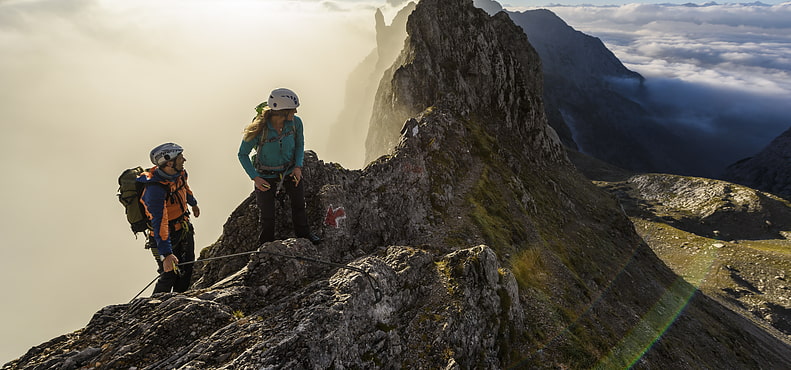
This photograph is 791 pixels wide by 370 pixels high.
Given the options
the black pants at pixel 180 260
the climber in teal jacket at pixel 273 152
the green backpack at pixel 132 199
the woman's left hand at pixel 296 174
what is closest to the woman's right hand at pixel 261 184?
the climber in teal jacket at pixel 273 152

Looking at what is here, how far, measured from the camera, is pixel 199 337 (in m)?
8.62

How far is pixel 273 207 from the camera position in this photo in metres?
12.8

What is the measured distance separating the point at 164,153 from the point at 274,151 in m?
3.30

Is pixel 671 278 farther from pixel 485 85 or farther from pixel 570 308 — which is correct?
pixel 570 308

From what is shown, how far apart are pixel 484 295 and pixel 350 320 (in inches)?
259

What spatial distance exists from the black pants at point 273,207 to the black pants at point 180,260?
8.82ft

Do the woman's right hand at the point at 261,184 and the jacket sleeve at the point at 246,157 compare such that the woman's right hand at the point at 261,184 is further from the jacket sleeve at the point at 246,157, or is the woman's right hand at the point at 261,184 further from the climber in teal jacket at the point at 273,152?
the jacket sleeve at the point at 246,157

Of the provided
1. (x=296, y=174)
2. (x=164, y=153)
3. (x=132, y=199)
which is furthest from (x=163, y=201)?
(x=296, y=174)

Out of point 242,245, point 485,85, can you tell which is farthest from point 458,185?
point 485,85

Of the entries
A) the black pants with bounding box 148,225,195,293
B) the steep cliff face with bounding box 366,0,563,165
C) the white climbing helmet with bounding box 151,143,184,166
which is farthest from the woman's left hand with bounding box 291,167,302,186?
the steep cliff face with bounding box 366,0,563,165

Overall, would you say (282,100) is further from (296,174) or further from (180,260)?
(180,260)

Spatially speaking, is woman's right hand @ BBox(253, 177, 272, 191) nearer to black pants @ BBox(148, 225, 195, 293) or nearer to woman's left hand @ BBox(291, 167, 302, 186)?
woman's left hand @ BBox(291, 167, 302, 186)

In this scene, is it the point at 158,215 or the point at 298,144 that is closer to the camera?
Result: the point at 158,215

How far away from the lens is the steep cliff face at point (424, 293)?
855 cm
